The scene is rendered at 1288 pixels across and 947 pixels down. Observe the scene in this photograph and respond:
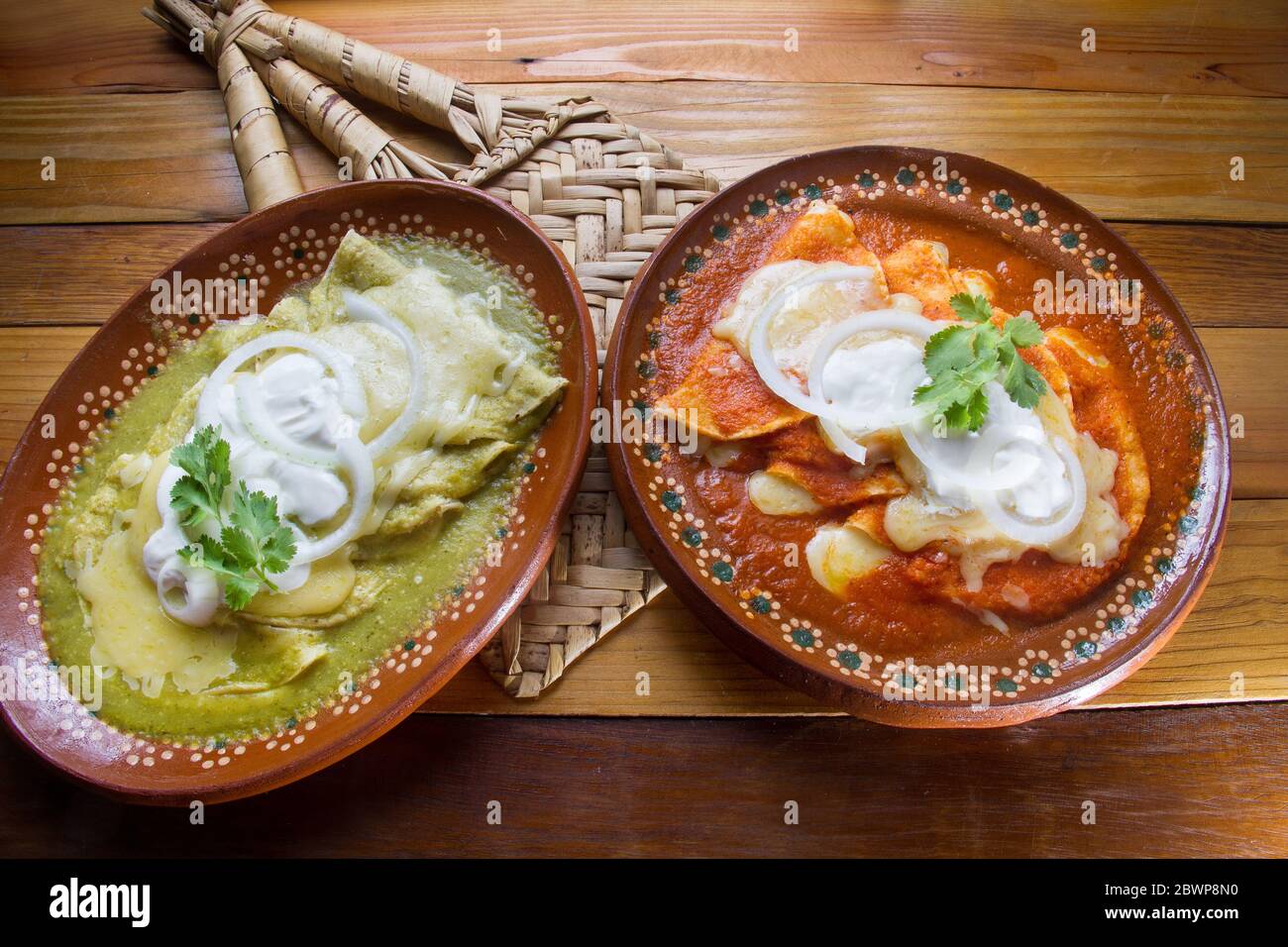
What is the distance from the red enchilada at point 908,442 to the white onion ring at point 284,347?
0.79 metres

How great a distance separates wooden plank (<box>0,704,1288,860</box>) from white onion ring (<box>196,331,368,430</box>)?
0.90m

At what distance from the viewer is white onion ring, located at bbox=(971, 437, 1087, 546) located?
2.39m

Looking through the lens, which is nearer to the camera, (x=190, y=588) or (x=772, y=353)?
(x=190, y=588)

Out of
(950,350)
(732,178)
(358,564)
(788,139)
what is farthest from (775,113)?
(358,564)

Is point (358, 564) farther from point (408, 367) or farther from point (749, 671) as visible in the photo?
point (749, 671)

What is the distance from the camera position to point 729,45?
323cm

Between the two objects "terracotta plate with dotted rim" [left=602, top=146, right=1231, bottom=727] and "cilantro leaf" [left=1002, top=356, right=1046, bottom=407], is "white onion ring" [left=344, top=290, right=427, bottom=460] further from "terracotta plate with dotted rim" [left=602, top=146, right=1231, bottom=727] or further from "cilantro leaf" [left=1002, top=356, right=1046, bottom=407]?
"cilantro leaf" [left=1002, top=356, right=1046, bottom=407]

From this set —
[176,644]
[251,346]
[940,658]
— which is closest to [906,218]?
[940,658]

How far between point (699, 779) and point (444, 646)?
2.55ft

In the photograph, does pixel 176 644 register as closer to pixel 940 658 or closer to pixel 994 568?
pixel 940 658

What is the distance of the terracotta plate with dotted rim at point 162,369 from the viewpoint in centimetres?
229

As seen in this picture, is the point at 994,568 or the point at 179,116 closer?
the point at 994,568

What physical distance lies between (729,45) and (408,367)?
164 centimetres

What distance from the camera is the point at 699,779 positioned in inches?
101
